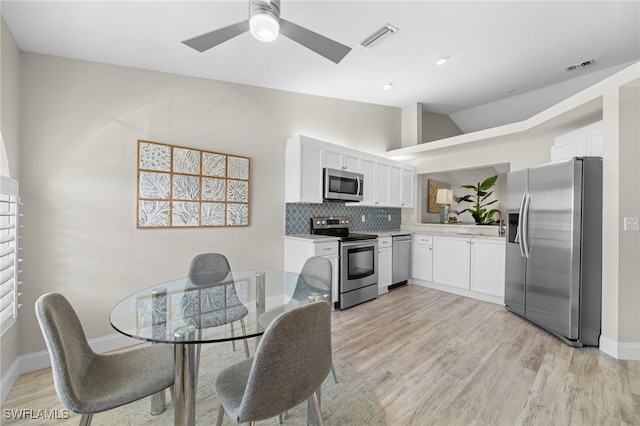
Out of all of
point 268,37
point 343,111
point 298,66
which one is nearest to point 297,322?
point 268,37

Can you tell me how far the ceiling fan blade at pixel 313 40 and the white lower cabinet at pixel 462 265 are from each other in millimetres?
3359

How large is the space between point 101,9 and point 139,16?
23 centimetres

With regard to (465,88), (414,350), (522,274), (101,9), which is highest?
(465,88)

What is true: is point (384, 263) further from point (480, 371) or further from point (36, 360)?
point (36, 360)

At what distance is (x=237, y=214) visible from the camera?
3354 millimetres

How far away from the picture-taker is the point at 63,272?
2412 mm

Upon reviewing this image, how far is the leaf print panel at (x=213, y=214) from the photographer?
312 cm

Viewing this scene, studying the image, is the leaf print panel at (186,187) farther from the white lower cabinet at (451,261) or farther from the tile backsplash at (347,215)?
the white lower cabinet at (451,261)

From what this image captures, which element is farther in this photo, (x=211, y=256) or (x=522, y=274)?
(x=522, y=274)

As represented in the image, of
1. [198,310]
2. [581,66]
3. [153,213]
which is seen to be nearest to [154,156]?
[153,213]

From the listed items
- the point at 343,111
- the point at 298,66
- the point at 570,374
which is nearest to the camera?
the point at 570,374

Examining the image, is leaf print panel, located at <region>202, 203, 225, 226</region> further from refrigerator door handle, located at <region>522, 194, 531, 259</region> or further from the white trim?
refrigerator door handle, located at <region>522, 194, 531, 259</region>

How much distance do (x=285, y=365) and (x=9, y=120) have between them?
2.66m

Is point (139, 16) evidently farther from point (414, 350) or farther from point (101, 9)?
point (414, 350)
